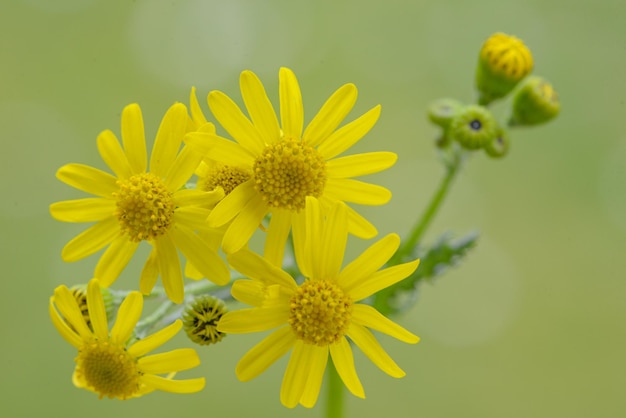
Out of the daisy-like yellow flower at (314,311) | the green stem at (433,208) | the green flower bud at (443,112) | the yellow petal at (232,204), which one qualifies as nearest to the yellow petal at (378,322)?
the daisy-like yellow flower at (314,311)

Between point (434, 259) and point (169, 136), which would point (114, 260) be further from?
point (434, 259)

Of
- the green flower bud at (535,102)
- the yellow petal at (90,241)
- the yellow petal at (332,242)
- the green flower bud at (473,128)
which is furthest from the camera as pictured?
the green flower bud at (535,102)

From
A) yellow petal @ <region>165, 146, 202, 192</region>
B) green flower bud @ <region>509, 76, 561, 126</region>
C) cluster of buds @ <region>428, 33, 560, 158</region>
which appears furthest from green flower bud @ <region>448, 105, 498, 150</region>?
yellow petal @ <region>165, 146, 202, 192</region>

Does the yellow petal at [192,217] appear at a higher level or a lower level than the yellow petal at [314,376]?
higher

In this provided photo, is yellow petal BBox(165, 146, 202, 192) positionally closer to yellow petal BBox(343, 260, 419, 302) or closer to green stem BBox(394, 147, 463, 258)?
yellow petal BBox(343, 260, 419, 302)

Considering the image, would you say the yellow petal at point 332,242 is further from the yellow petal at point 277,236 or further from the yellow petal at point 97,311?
the yellow petal at point 97,311

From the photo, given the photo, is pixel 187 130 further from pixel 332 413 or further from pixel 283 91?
pixel 332 413

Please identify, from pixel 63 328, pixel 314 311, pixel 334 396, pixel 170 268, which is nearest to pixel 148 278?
pixel 170 268
